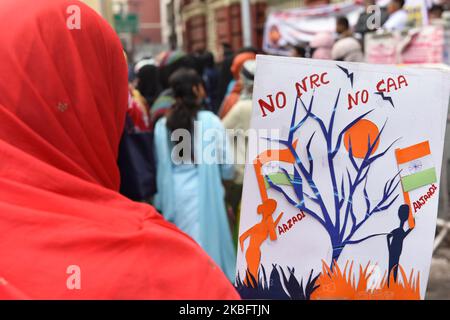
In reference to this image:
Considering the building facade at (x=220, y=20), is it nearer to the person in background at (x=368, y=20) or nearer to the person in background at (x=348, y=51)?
the person in background at (x=368, y=20)

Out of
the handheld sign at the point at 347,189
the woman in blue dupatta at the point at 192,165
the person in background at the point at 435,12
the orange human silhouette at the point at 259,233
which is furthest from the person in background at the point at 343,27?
the orange human silhouette at the point at 259,233

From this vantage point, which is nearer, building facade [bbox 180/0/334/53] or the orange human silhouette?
the orange human silhouette

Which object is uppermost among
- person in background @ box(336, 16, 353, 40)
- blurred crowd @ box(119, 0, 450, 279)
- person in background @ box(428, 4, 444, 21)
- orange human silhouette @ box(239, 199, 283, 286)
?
person in background @ box(428, 4, 444, 21)

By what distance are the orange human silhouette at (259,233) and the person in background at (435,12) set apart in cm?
551

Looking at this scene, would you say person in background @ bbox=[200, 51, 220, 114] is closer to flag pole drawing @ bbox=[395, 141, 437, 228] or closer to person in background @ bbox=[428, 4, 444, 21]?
person in background @ bbox=[428, 4, 444, 21]

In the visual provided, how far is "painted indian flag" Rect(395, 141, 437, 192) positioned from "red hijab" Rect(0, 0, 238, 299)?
721 mm

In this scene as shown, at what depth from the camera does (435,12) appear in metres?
6.81

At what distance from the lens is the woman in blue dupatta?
3951 millimetres

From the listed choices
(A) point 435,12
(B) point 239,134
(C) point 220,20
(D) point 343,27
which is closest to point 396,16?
(A) point 435,12

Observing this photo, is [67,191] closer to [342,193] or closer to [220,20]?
[342,193]

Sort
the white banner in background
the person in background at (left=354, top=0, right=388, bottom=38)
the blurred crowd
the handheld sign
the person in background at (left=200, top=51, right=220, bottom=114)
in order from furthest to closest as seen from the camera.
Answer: the white banner in background < the person in background at (left=200, top=51, right=220, bottom=114) < the person in background at (left=354, top=0, right=388, bottom=38) < the blurred crowd < the handheld sign

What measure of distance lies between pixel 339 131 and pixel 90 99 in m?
Result: 0.67

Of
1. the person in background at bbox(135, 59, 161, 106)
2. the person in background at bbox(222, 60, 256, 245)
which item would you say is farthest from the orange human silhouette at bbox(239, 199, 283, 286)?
the person in background at bbox(135, 59, 161, 106)

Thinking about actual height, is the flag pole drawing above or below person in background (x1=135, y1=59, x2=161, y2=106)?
above
